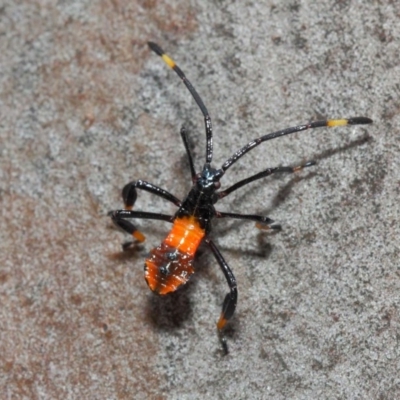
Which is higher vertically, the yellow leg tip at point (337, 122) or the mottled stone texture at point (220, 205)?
the yellow leg tip at point (337, 122)

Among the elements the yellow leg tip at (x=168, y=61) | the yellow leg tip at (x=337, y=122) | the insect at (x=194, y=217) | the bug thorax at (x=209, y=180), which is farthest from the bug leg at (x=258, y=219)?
the yellow leg tip at (x=168, y=61)

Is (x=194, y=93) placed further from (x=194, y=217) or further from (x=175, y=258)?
(x=175, y=258)

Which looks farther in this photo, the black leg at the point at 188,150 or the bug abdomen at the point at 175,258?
the black leg at the point at 188,150

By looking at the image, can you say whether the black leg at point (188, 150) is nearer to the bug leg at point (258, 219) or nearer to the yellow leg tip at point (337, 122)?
the bug leg at point (258, 219)

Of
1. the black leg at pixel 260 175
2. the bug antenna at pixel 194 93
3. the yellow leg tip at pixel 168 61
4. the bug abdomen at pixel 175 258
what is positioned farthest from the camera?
the yellow leg tip at pixel 168 61

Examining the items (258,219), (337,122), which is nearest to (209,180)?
(258,219)

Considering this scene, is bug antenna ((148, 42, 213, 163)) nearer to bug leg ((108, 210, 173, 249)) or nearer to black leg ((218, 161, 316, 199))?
black leg ((218, 161, 316, 199))
